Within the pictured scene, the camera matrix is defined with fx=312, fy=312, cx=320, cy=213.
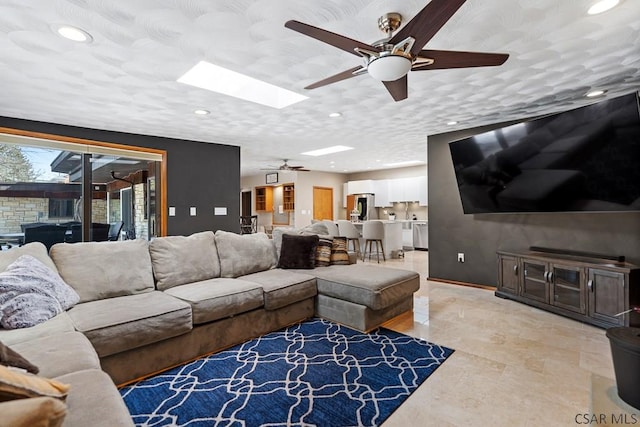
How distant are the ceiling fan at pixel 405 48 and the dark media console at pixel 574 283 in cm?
255

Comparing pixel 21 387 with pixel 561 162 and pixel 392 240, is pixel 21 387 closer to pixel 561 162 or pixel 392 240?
pixel 561 162

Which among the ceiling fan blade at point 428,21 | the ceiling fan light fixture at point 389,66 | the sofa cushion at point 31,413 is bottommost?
the sofa cushion at point 31,413

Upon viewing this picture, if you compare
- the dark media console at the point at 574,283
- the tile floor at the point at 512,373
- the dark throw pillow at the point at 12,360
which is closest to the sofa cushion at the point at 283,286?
the tile floor at the point at 512,373

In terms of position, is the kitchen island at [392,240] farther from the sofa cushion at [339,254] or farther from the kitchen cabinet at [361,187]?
the sofa cushion at [339,254]

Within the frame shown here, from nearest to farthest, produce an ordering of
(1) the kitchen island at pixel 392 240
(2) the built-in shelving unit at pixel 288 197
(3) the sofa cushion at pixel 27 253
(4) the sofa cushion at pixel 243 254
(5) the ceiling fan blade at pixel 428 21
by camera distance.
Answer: (5) the ceiling fan blade at pixel 428 21 < (3) the sofa cushion at pixel 27 253 < (4) the sofa cushion at pixel 243 254 < (1) the kitchen island at pixel 392 240 < (2) the built-in shelving unit at pixel 288 197

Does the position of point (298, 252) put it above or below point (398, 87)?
below

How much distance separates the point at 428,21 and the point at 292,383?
7.52ft

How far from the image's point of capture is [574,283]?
3281 mm

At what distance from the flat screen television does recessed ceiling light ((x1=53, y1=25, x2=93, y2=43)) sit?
3961 millimetres

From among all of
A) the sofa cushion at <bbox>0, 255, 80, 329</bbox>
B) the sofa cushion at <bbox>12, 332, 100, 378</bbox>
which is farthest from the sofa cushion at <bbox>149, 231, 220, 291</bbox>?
the sofa cushion at <bbox>12, 332, 100, 378</bbox>

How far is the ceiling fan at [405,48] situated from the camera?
1.52 m

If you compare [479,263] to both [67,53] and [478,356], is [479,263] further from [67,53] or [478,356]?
[67,53]

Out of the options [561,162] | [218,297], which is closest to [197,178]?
[218,297]

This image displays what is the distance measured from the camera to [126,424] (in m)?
1.06
